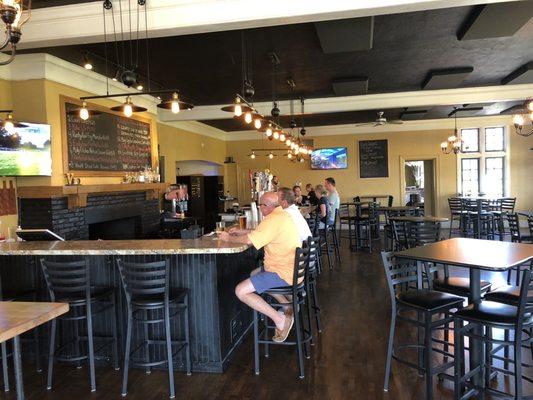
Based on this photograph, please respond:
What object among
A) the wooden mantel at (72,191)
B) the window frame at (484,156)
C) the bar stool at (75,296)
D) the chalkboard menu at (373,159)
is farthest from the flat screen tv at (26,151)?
the window frame at (484,156)

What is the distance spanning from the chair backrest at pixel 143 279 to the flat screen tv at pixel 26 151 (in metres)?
2.44

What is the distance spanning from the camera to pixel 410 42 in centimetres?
512

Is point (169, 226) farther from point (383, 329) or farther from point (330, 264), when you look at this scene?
point (383, 329)

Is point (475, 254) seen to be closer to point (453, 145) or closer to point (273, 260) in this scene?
point (273, 260)

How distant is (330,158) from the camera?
42.2 feet

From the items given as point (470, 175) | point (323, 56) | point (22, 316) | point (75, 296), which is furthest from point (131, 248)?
point (470, 175)

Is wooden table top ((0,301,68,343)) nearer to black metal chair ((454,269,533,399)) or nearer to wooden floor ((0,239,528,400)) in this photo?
wooden floor ((0,239,528,400))

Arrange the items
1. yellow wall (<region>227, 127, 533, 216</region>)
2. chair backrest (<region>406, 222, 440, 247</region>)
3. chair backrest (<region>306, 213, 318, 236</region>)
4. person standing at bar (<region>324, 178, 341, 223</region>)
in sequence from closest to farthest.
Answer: chair backrest (<region>406, 222, 440, 247</region>) → chair backrest (<region>306, 213, 318, 236</region>) → person standing at bar (<region>324, 178, 341, 223</region>) → yellow wall (<region>227, 127, 533, 216</region>)

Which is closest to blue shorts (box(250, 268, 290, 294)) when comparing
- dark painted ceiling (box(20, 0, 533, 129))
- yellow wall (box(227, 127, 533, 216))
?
dark painted ceiling (box(20, 0, 533, 129))

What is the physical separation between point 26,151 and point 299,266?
3409 mm

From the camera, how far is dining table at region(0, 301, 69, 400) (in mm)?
1781

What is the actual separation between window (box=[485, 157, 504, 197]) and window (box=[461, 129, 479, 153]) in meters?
0.46

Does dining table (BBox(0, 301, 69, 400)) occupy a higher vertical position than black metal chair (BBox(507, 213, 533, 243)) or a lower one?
higher

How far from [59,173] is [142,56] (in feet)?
5.66
